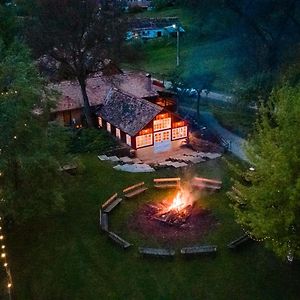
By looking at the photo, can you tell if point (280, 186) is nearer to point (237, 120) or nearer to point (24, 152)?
point (24, 152)

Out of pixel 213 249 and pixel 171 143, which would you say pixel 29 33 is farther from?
pixel 213 249

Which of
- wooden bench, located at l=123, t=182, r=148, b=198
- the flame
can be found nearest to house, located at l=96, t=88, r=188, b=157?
wooden bench, located at l=123, t=182, r=148, b=198

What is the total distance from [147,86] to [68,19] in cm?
1106

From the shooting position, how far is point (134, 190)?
101 ft

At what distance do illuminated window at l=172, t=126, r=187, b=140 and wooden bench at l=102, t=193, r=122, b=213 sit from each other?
11554mm

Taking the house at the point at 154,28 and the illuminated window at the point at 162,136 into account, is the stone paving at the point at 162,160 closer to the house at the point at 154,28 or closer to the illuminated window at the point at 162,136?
the illuminated window at the point at 162,136

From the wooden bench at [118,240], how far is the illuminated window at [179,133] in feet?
51.7

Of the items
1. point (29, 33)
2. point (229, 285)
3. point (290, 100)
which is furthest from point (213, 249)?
point (29, 33)

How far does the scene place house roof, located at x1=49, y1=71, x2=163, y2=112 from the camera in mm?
44469

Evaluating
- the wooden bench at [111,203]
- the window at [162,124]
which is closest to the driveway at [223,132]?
the window at [162,124]

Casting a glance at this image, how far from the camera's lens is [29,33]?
40969 mm

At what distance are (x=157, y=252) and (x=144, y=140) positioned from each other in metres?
15.8

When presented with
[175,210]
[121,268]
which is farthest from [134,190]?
[121,268]

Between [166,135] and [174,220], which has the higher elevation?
[174,220]
